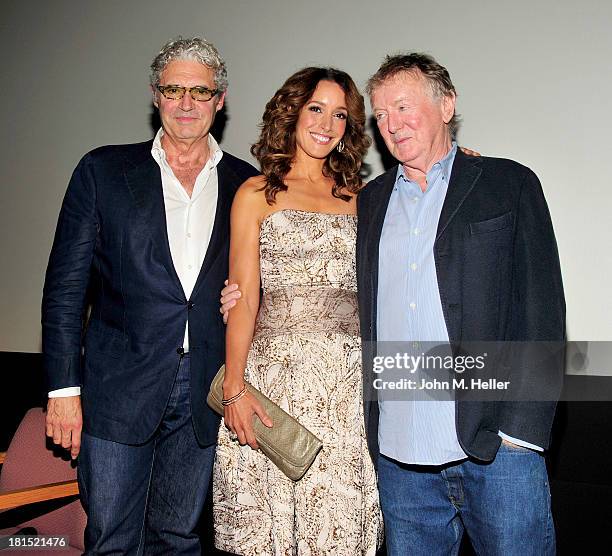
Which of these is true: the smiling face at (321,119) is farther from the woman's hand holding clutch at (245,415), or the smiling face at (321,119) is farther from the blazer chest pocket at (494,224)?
the woman's hand holding clutch at (245,415)

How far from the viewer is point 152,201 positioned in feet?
7.36

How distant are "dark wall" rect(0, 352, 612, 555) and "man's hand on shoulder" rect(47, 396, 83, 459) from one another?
0.90ft

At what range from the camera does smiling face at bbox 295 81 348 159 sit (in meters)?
2.32

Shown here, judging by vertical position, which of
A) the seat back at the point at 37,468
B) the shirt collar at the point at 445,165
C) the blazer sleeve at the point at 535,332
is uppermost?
the shirt collar at the point at 445,165

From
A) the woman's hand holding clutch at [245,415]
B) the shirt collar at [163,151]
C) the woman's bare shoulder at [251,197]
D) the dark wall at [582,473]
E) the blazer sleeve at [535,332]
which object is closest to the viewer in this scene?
the blazer sleeve at [535,332]

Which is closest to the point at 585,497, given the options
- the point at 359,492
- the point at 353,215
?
the point at 359,492

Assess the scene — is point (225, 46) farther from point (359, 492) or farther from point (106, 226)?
point (359, 492)

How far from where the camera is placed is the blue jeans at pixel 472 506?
5.75ft

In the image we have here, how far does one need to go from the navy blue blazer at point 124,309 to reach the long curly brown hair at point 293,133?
12.0 inches

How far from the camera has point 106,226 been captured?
2.22 m

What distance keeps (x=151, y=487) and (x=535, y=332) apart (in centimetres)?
136

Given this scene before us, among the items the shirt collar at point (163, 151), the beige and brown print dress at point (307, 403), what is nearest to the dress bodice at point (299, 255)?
the beige and brown print dress at point (307, 403)

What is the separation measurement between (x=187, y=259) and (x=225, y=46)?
1443mm

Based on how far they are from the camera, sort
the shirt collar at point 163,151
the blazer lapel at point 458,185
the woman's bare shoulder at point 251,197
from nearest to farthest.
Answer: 1. the blazer lapel at point 458,185
2. the woman's bare shoulder at point 251,197
3. the shirt collar at point 163,151
